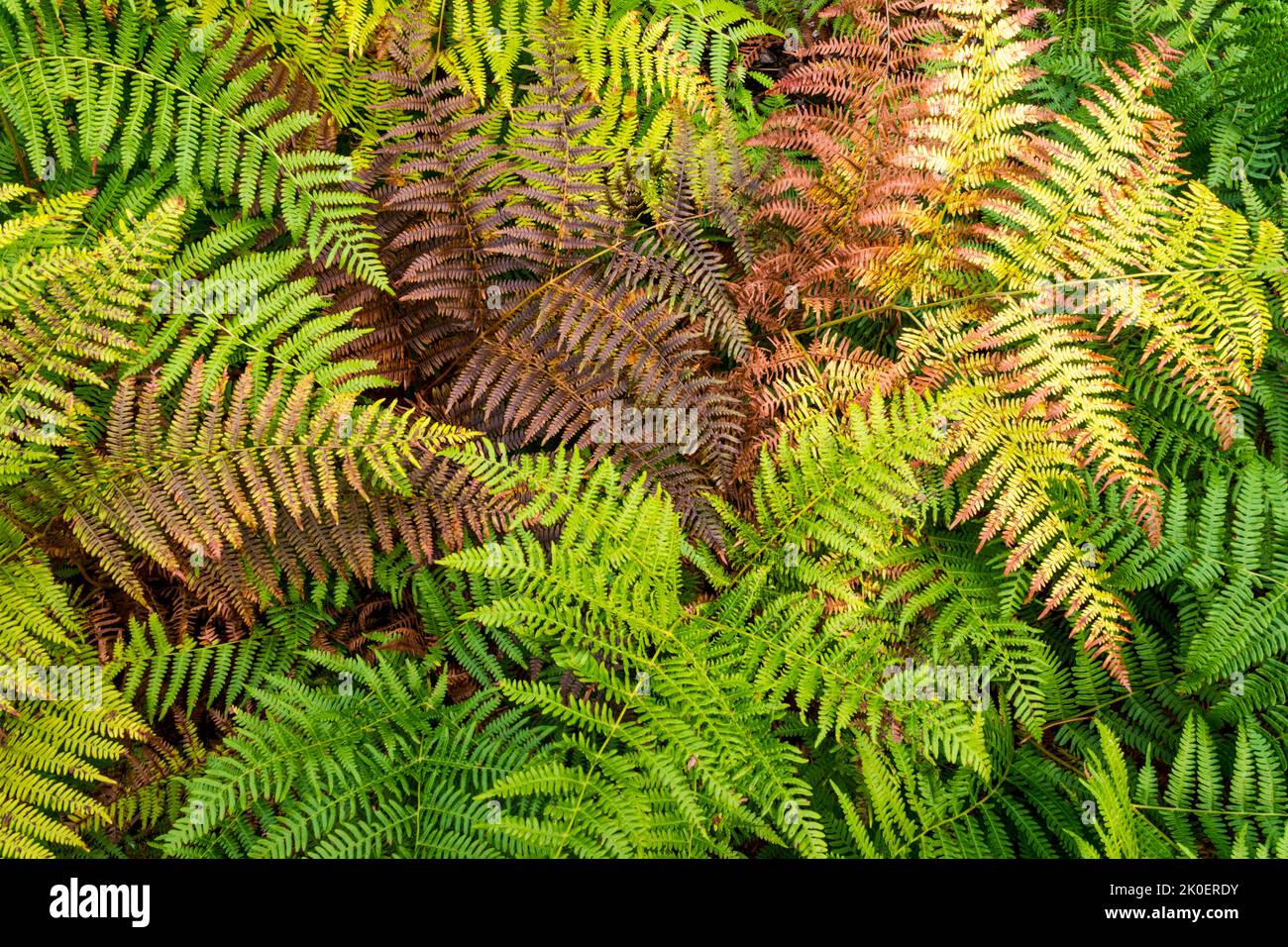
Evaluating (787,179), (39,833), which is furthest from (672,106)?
(39,833)

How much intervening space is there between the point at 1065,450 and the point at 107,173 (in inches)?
141

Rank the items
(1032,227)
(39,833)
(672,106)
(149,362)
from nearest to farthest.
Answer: (39,833)
(149,362)
(1032,227)
(672,106)

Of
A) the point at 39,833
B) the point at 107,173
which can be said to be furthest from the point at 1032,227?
the point at 39,833

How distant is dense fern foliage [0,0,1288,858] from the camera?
2762mm

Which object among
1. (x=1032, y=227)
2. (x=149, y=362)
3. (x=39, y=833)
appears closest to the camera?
(x=39, y=833)

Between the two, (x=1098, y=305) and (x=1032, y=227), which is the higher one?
(x=1032, y=227)

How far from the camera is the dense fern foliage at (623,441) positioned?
2.76 metres

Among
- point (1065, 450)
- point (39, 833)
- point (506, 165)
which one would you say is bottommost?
point (39, 833)

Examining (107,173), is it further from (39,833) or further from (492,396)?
(39,833)

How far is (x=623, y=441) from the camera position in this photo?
3186 millimetres
